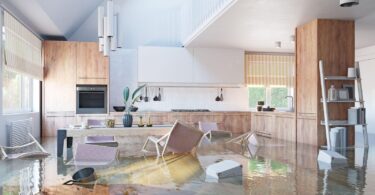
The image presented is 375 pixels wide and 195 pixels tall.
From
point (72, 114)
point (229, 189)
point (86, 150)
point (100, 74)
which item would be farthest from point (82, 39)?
point (229, 189)

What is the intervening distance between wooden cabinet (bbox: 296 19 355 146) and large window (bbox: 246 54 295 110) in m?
3.52

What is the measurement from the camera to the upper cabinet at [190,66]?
10234 mm

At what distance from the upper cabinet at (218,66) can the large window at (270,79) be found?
0.52 m

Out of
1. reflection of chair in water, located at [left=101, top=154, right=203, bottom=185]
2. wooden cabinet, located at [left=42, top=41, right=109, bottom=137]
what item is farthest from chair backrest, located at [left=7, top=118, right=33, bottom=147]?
reflection of chair in water, located at [left=101, top=154, right=203, bottom=185]

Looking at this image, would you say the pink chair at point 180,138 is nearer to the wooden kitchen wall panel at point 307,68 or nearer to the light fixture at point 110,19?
the light fixture at point 110,19

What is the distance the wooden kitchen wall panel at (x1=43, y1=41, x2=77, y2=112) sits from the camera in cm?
961

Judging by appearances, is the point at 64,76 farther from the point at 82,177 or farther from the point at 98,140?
the point at 82,177

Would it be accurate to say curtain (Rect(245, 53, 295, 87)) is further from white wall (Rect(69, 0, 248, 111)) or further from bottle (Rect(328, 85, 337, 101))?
bottle (Rect(328, 85, 337, 101))


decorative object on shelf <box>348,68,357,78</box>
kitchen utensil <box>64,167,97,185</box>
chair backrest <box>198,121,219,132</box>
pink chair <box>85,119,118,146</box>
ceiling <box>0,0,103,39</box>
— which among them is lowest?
kitchen utensil <box>64,167,97,185</box>

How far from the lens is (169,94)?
36.0ft

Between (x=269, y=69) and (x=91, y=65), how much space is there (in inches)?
209

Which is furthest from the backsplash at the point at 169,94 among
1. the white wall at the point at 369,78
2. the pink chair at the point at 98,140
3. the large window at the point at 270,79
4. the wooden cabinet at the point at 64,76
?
the white wall at the point at 369,78

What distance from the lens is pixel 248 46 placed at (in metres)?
10.4

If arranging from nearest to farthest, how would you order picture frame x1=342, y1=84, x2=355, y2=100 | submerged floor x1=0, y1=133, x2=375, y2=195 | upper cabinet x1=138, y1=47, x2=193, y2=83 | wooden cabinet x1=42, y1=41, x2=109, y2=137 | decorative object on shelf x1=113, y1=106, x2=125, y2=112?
submerged floor x1=0, y1=133, x2=375, y2=195 < picture frame x1=342, y1=84, x2=355, y2=100 < wooden cabinet x1=42, y1=41, x2=109, y2=137 < decorative object on shelf x1=113, y1=106, x2=125, y2=112 < upper cabinet x1=138, y1=47, x2=193, y2=83
